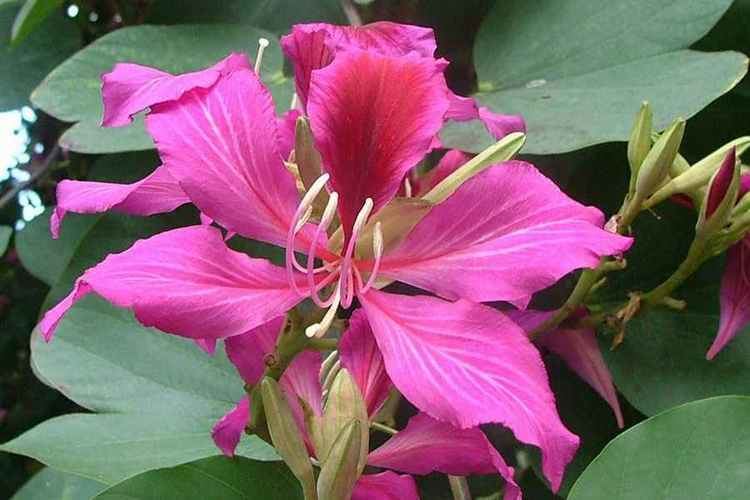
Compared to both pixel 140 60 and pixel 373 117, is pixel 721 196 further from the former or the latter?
pixel 140 60

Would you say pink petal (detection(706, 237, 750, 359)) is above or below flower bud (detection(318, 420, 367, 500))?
below

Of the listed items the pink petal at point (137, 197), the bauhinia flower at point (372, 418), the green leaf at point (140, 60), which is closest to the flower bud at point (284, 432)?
the bauhinia flower at point (372, 418)

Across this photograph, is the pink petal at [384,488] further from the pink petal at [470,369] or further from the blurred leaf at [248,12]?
the blurred leaf at [248,12]

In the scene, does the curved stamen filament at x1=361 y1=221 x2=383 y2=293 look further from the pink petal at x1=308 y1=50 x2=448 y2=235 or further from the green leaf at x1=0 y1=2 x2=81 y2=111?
the green leaf at x1=0 y1=2 x2=81 y2=111

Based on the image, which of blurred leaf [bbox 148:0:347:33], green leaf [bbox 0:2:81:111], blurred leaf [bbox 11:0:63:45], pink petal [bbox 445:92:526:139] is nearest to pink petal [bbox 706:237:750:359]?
pink petal [bbox 445:92:526:139]

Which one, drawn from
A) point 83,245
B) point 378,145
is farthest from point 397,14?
point 378,145
